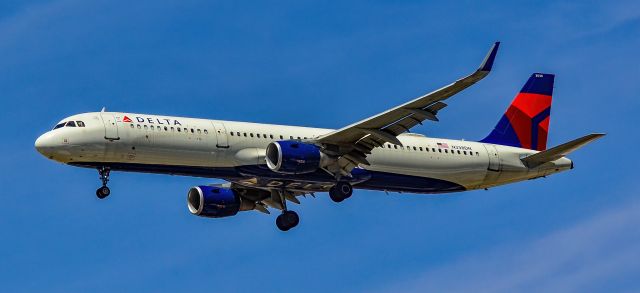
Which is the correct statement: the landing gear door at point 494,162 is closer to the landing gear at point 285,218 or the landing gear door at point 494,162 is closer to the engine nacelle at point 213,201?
the landing gear at point 285,218

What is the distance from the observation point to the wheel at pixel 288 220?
73125 mm

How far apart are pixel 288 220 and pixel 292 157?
7011 mm

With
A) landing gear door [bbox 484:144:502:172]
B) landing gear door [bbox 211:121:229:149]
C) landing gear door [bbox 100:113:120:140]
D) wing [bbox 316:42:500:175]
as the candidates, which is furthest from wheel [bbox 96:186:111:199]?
landing gear door [bbox 484:144:502:172]

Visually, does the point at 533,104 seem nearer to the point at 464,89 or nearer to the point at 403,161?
the point at 403,161

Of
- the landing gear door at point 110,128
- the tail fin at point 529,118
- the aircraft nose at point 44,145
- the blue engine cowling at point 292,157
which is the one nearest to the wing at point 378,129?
the blue engine cowling at point 292,157

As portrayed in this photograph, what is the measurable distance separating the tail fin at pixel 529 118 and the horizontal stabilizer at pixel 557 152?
8.83 ft

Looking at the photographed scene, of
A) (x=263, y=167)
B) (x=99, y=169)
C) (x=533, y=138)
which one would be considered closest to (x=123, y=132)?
(x=99, y=169)

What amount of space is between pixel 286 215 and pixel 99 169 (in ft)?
35.7

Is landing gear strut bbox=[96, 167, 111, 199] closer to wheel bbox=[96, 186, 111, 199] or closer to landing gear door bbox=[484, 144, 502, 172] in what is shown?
wheel bbox=[96, 186, 111, 199]

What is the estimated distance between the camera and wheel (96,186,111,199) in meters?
66.4

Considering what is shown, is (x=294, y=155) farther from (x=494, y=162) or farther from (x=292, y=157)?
(x=494, y=162)

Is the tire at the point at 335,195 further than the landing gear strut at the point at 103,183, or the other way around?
the tire at the point at 335,195

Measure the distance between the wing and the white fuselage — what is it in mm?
A: 1533

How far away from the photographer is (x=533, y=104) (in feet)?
263
